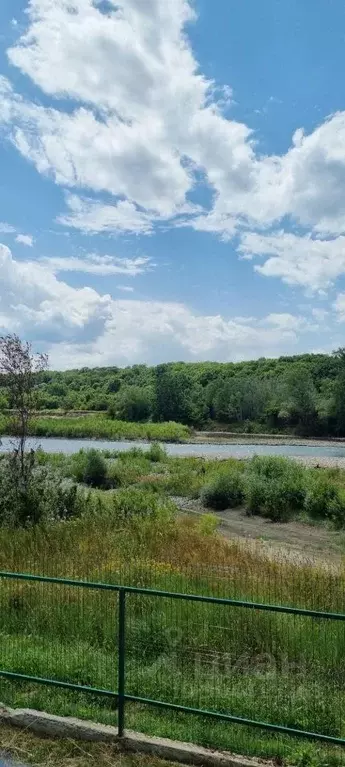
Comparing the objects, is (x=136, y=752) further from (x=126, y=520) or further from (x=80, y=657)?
(x=126, y=520)

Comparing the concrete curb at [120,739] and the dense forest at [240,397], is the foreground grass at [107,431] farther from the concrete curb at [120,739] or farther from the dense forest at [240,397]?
the concrete curb at [120,739]

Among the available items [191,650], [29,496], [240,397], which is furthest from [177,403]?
[191,650]

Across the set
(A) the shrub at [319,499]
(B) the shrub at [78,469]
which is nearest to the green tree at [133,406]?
(B) the shrub at [78,469]

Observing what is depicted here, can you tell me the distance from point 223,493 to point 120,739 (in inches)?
952

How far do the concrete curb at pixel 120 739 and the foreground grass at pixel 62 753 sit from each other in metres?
0.08

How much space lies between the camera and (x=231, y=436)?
354 feet

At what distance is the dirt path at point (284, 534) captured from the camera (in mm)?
19653

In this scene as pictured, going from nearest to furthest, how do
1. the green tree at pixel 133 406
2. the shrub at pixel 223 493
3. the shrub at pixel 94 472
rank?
1. the shrub at pixel 223 493
2. the shrub at pixel 94 472
3. the green tree at pixel 133 406

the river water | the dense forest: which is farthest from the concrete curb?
the dense forest

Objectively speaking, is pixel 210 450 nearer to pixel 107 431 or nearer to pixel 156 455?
pixel 107 431

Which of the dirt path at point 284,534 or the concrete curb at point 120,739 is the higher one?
the concrete curb at point 120,739

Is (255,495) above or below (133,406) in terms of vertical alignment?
below

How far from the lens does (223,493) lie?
2952cm

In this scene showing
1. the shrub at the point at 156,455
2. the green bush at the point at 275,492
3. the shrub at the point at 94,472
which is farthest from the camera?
the shrub at the point at 156,455
